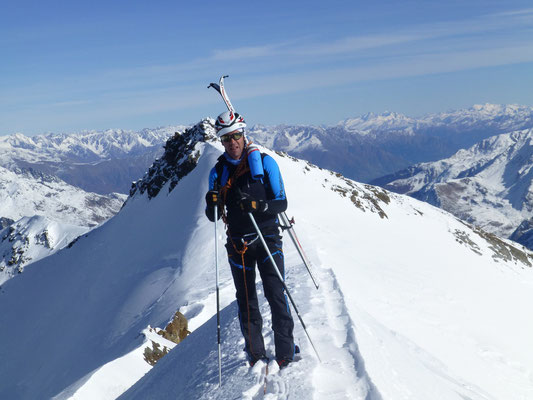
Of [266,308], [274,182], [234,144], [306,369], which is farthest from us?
[266,308]

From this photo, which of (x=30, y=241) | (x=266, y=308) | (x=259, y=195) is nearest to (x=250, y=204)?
(x=259, y=195)

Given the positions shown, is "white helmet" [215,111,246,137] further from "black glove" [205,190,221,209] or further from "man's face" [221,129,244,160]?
"black glove" [205,190,221,209]

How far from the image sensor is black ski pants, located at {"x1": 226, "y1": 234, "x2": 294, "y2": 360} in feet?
23.2

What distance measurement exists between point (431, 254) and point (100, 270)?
33.9 m

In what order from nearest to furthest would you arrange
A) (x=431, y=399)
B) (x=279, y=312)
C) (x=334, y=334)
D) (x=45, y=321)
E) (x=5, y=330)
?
1. (x=431, y=399)
2. (x=279, y=312)
3. (x=334, y=334)
4. (x=45, y=321)
5. (x=5, y=330)

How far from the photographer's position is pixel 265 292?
7.30m

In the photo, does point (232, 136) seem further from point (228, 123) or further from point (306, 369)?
point (306, 369)

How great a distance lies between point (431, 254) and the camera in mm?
35312

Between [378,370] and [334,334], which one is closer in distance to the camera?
[378,370]

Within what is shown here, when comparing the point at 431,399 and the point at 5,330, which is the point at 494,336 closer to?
the point at 431,399

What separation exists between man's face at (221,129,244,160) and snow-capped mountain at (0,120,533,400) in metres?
4.04

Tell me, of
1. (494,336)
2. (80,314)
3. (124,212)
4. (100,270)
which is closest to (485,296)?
(494,336)

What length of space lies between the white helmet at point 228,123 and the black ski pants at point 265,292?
2079 mm

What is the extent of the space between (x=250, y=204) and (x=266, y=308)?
4.22 meters
